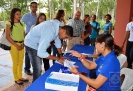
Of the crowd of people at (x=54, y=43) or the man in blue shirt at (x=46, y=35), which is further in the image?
the man in blue shirt at (x=46, y=35)

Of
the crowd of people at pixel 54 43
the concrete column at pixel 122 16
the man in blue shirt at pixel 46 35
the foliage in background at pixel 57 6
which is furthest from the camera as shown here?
the foliage in background at pixel 57 6

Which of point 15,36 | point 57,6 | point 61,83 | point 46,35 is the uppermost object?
point 57,6

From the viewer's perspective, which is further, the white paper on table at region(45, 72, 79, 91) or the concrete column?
the concrete column

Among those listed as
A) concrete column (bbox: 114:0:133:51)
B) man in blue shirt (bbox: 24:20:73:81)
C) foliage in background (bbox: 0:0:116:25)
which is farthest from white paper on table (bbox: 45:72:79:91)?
foliage in background (bbox: 0:0:116:25)

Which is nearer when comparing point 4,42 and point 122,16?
point 4,42

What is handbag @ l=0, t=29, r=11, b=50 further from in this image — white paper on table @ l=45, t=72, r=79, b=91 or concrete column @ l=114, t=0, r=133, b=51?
concrete column @ l=114, t=0, r=133, b=51

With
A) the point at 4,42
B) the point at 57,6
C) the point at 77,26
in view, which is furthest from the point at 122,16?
the point at 57,6

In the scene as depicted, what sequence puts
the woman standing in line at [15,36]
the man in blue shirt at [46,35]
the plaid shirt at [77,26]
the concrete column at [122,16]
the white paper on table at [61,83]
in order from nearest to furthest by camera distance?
the white paper on table at [61,83] < the man in blue shirt at [46,35] < the woman standing in line at [15,36] < the plaid shirt at [77,26] < the concrete column at [122,16]

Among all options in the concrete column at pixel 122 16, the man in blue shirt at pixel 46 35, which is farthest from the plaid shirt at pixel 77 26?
the man in blue shirt at pixel 46 35

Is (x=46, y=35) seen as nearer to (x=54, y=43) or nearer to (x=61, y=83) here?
(x=61, y=83)

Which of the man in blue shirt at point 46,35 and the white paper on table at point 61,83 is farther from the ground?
the man in blue shirt at point 46,35

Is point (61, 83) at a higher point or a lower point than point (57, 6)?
lower

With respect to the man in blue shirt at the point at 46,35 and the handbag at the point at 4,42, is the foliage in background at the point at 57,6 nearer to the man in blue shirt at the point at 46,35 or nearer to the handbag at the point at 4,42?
the handbag at the point at 4,42

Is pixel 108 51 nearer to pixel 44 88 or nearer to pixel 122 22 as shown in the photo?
pixel 44 88
